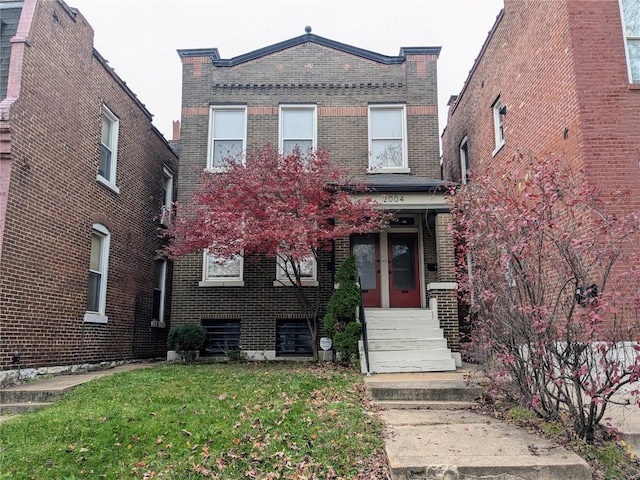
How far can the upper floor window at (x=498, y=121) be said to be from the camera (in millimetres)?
11719

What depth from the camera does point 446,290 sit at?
32.9 ft

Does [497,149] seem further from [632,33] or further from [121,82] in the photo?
[121,82]

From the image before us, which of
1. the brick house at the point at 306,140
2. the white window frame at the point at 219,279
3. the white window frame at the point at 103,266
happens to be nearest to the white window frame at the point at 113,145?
the white window frame at the point at 103,266

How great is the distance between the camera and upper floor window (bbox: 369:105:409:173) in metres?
12.7

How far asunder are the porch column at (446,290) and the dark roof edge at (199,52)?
779cm

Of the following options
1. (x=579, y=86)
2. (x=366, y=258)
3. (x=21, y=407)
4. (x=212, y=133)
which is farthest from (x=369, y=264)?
(x=21, y=407)

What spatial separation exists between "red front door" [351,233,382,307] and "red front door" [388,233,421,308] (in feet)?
1.09

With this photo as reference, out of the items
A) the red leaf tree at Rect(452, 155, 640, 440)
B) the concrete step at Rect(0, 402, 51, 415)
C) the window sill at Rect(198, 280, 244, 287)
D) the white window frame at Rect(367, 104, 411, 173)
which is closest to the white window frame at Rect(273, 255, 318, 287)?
the window sill at Rect(198, 280, 244, 287)

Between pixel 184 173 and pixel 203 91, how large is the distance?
237 cm

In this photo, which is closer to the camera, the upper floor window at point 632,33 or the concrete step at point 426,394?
the concrete step at point 426,394

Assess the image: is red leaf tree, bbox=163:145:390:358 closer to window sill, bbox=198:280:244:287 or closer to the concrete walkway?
window sill, bbox=198:280:244:287

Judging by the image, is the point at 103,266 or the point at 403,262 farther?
the point at 403,262

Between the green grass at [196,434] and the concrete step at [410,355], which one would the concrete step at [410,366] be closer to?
the concrete step at [410,355]

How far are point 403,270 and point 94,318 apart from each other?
7.31 metres
